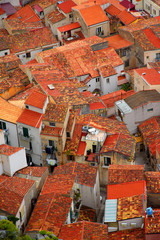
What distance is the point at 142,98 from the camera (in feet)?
235

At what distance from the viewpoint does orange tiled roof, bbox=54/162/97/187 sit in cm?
5869

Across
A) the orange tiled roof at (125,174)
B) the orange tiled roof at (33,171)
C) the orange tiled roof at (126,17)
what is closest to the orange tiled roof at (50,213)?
the orange tiled roof at (33,171)

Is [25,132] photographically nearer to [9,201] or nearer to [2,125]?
[2,125]

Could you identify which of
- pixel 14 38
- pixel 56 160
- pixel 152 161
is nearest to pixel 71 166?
pixel 56 160

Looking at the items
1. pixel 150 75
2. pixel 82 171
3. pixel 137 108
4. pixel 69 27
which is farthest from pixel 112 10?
pixel 82 171

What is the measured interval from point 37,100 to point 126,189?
1967 cm

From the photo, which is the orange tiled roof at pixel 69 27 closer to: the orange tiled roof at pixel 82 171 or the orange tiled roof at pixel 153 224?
the orange tiled roof at pixel 82 171

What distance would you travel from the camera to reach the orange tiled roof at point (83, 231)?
1956 inches

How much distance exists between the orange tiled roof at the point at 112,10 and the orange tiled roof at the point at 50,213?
4996cm

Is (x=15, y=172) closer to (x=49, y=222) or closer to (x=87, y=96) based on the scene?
(x=49, y=222)

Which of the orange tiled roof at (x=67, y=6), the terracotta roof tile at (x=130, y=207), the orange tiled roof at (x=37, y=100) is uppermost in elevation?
the orange tiled roof at (x=67, y=6)

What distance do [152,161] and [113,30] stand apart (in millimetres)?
35896

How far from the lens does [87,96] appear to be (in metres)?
75.1

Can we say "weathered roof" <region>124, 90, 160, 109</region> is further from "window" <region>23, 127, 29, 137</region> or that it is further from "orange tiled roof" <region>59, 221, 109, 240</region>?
"orange tiled roof" <region>59, 221, 109, 240</region>
